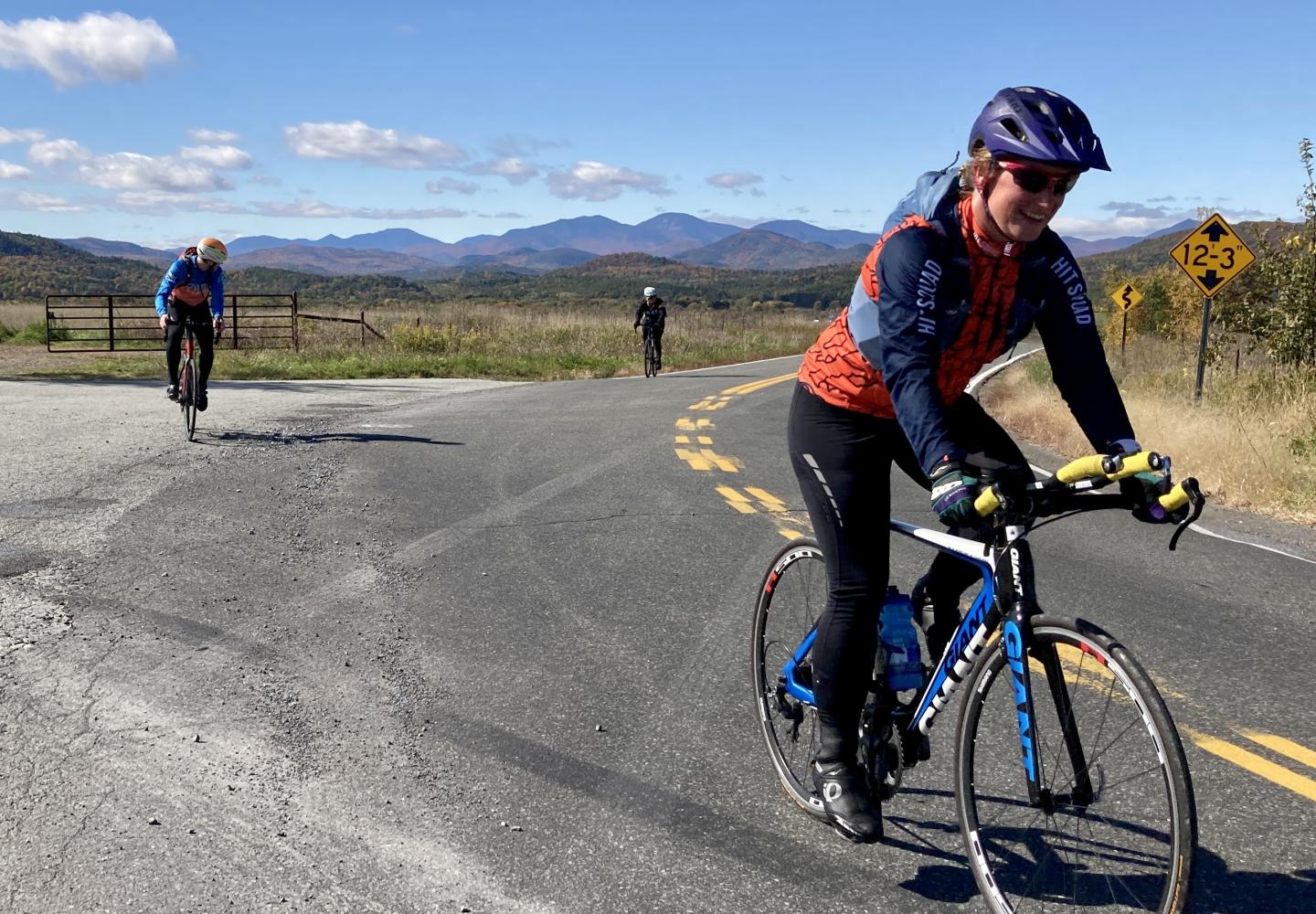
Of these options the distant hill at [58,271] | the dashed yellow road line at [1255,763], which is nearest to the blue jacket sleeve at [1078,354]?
the dashed yellow road line at [1255,763]

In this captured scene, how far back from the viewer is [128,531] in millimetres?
7242

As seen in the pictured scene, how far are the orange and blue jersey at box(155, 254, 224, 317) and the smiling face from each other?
32.4 ft

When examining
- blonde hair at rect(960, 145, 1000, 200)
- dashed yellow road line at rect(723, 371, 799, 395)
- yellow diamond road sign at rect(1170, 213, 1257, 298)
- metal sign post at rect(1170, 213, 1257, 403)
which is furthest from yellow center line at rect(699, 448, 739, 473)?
yellow diamond road sign at rect(1170, 213, 1257, 298)

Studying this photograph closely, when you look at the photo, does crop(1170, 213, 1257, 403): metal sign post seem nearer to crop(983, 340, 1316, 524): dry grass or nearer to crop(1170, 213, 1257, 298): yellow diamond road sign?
crop(1170, 213, 1257, 298): yellow diamond road sign

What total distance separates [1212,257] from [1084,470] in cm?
1611

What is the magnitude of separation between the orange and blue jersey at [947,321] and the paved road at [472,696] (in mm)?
1359

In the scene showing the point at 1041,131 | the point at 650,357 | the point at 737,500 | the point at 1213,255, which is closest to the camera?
the point at 1041,131

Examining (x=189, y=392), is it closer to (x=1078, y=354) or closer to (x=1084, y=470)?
(x=1078, y=354)

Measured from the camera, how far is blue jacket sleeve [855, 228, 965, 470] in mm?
2764

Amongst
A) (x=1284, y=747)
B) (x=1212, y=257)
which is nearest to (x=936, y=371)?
(x=1284, y=747)

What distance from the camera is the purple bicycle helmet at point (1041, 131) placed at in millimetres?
2650

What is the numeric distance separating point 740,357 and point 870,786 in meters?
35.6

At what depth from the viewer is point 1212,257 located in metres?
16.6

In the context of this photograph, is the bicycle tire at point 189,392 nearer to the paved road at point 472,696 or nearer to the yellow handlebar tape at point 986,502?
the paved road at point 472,696
